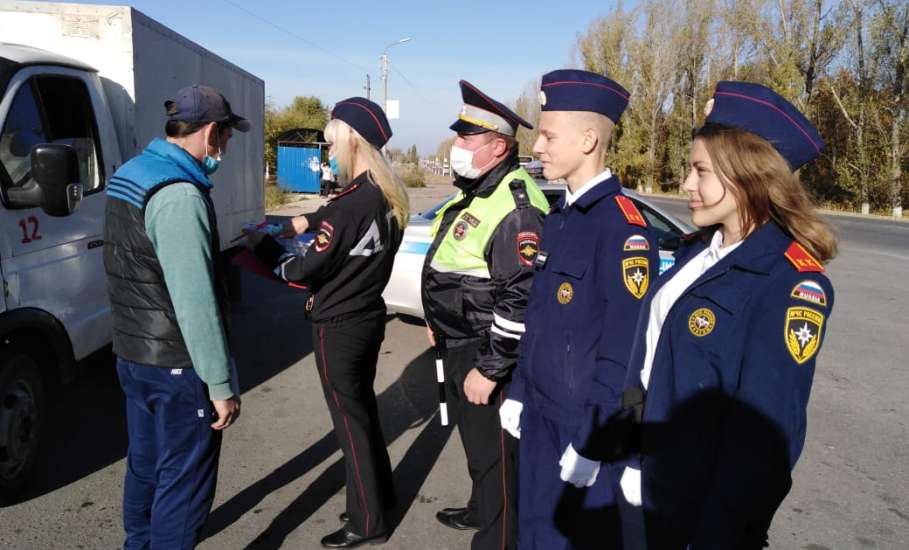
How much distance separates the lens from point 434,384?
17.9 feet

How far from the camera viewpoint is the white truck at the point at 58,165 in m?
3.27

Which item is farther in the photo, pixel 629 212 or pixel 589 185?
pixel 589 185

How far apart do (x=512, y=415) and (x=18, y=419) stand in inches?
106

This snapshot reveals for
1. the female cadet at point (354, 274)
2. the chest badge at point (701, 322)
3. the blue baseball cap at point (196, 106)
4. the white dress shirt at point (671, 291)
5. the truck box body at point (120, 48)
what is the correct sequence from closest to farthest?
the chest badge at point (701, 322) → the white dress shirt at point (671, 291) → the blue baseball cap at point (196, 106) → the female cadet at point (354, 274) → the truck box body at point (120, 48)

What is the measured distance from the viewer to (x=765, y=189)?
1.60 m

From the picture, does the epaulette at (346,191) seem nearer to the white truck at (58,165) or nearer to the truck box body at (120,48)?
the white truck at (58,165)

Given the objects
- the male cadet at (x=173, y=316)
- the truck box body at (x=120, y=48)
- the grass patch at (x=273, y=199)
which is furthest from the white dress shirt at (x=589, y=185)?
the grass patch at (x=273, y=199)

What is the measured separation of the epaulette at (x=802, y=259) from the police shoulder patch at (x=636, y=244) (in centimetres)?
52

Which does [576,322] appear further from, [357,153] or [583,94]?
[357,153]

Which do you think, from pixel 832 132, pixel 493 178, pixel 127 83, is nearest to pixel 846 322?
pixel 493 178

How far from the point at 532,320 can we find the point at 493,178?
71 centimetres

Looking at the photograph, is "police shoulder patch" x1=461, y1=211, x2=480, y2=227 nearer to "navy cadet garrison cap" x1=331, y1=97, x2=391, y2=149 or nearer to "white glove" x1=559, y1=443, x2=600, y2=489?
"navy cadet garrison cap" x1=331, y1=97, x2=391, y2=149

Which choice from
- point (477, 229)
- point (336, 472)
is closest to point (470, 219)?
point (477, 229)

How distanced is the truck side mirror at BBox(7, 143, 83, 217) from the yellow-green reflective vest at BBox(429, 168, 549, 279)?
202cm
